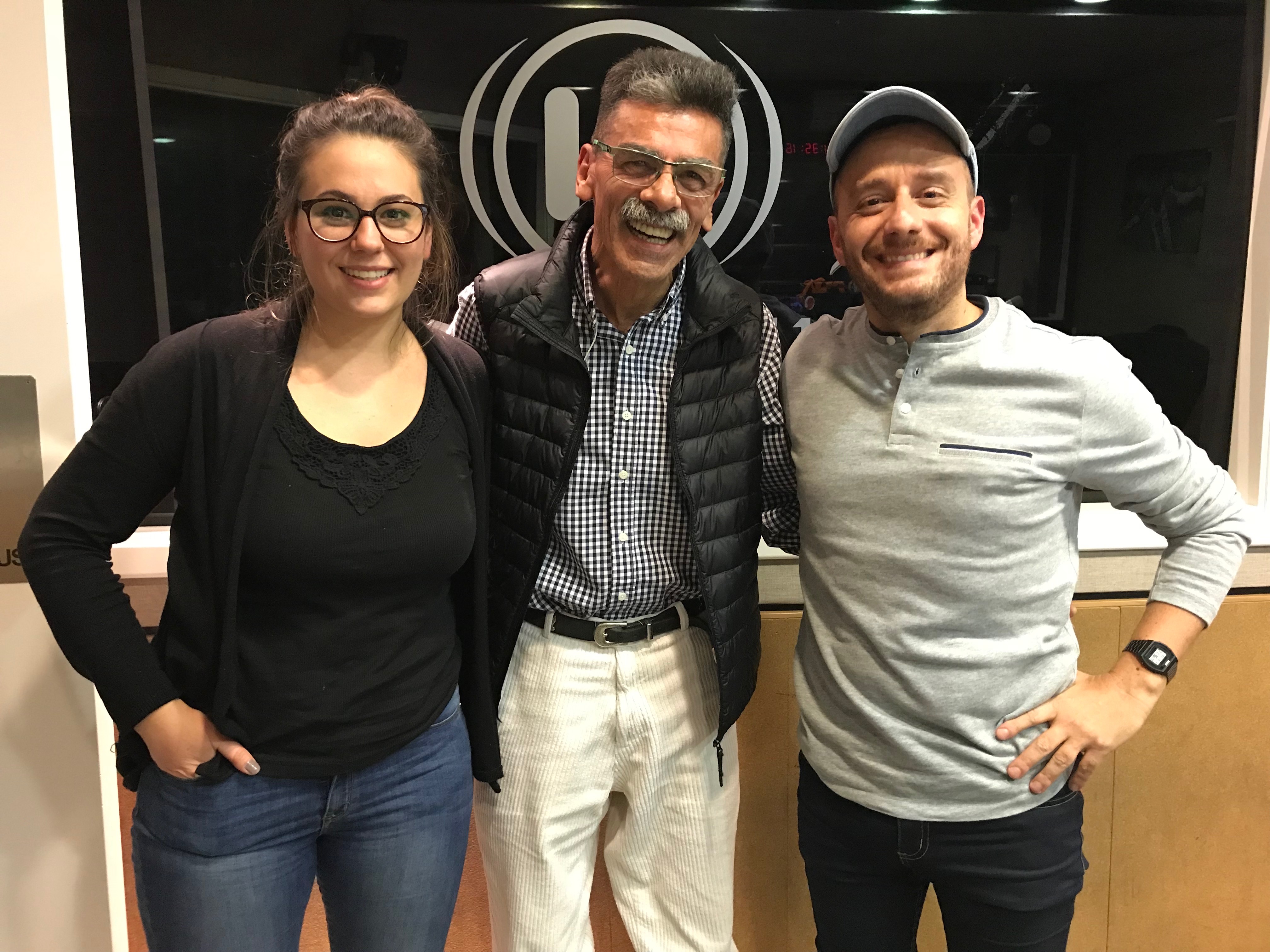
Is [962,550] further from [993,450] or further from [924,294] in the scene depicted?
[924,294]

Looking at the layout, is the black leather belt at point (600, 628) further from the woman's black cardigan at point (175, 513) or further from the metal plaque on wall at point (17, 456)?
the metal plaque on wall at point (17, 456)

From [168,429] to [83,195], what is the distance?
125 centimetres

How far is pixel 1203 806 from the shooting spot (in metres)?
2.16

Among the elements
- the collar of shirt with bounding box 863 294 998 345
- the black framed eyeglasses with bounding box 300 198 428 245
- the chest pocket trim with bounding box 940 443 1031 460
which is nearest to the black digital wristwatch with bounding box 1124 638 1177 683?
the chest pocket trim with bounding box 940 443 1031 460

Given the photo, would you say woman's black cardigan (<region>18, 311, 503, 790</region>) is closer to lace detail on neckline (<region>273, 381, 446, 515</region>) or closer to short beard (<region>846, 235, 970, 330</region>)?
lace detail on neckline (<region>273, 381, 446, 515</region>)

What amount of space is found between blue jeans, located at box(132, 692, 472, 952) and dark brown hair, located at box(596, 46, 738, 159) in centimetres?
103

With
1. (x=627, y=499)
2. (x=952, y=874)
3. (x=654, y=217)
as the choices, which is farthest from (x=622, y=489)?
(x=952, y=874)

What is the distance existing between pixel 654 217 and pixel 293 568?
76cm

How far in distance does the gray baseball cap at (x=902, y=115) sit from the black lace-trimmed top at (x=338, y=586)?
780 mm

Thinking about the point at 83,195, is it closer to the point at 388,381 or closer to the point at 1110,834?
the point at 388,381

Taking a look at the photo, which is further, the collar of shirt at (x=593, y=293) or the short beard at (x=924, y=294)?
the collar of shirt at (x=593, y=293)

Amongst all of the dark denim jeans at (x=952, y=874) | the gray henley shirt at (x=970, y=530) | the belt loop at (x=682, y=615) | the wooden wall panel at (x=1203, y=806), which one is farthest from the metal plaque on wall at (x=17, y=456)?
the wooden wall panel at (x=1203, y=806)

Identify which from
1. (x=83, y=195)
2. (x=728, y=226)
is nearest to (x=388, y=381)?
(x=728, y=226)

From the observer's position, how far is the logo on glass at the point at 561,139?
2002 mm
